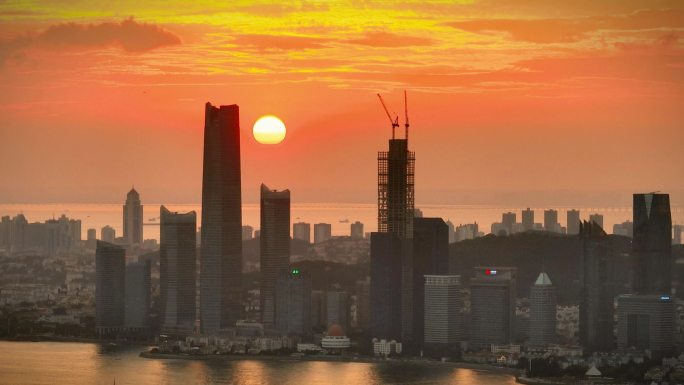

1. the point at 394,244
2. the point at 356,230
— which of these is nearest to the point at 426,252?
Answer: the point at 394,244

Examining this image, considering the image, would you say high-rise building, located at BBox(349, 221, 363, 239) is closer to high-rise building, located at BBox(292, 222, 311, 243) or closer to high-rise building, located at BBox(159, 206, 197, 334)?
high-rise building, located at BBox(292, 222, 311, 243)

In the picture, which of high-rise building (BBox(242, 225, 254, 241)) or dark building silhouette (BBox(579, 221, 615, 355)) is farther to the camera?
high-rise building (BBox(242, 225, 254, 241))

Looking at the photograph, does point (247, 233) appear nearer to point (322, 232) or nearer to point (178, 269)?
point (178, 269)

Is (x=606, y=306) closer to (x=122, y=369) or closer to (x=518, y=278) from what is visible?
(x=518, y=278)

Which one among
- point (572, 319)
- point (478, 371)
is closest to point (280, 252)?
point (572, 319)

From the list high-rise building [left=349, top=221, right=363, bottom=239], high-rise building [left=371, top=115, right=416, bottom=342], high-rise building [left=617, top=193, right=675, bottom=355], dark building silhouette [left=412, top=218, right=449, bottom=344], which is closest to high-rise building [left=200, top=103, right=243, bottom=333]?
high-rise building [left=371, top=115, right=416, bottom=342]
